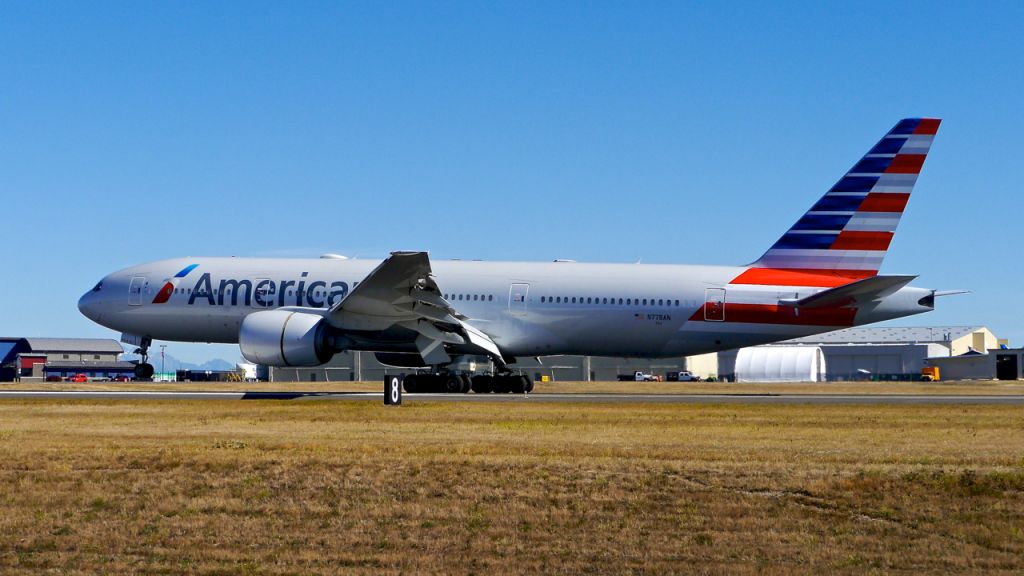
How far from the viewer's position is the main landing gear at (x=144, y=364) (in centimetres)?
4572

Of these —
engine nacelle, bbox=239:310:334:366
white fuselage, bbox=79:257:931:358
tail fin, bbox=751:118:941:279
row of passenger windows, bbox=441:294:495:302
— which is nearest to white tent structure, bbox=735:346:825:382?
tail fin, bbox=751:118:941:279

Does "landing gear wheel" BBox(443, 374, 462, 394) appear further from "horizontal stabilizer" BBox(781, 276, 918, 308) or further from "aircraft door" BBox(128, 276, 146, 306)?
"aircraft door" BBox(128, 276, 146, 306)

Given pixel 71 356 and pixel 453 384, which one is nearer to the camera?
pixel 453 384

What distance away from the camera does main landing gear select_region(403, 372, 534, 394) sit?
40.2m

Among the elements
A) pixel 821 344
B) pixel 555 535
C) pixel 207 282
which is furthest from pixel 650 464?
pixel 821 344

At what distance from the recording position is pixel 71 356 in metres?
128

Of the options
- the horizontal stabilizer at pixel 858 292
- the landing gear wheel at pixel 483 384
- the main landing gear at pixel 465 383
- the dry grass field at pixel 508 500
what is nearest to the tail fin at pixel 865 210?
the horizontal stabilizer at pixel 858 292

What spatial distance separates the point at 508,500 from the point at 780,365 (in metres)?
77.5

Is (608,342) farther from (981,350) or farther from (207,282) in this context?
(981,350)

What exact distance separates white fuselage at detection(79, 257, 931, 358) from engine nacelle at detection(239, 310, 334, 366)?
6.09ft

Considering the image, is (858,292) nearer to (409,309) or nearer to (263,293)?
(409,309)

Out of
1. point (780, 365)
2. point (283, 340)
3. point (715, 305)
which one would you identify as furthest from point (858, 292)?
point (780, 365)

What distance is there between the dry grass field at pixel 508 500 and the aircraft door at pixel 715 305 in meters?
15.1

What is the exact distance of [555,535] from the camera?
13203mm
